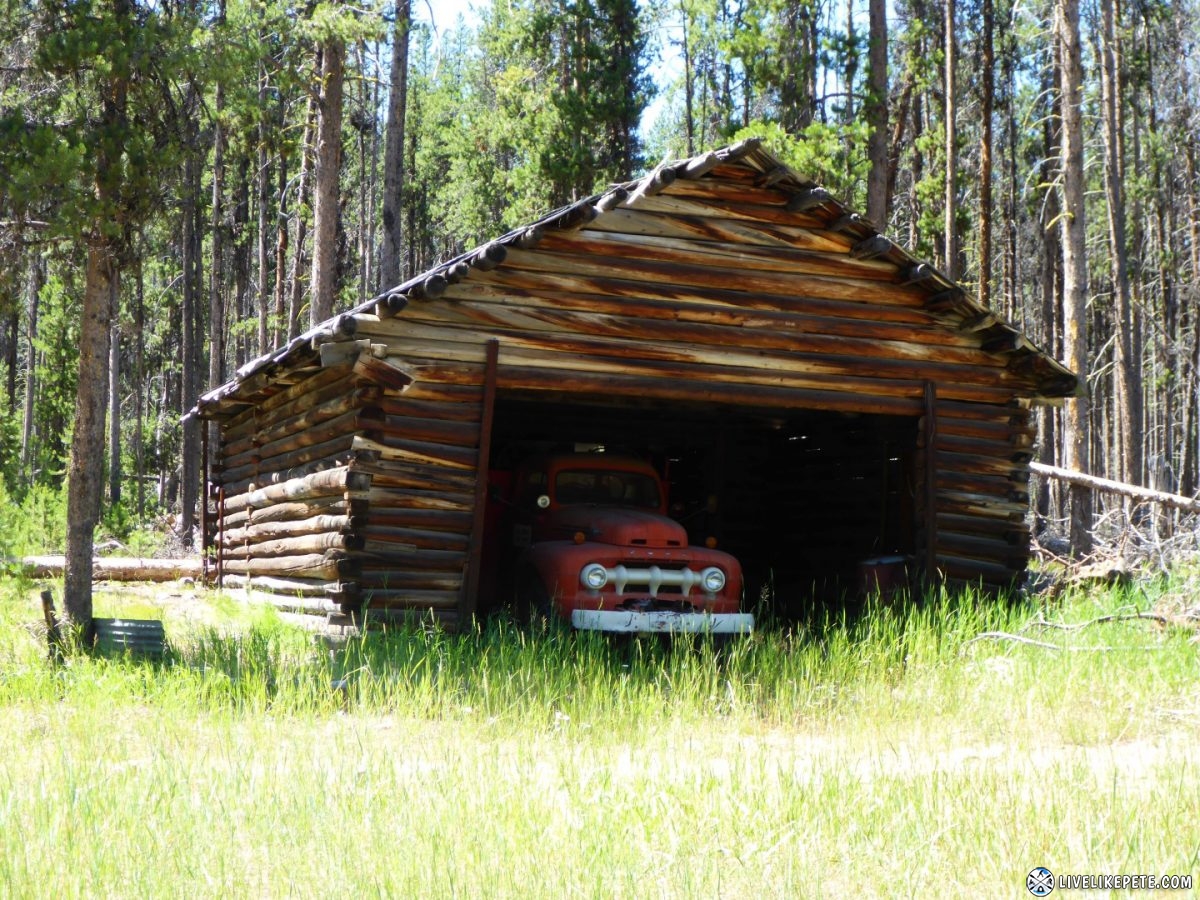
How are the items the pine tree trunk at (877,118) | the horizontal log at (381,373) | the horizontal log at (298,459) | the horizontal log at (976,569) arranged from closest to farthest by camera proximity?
1. the horizontal log at (381,373)
2. the horizontal log at (298,459)
3. the horizontal log at (976,569)
4. the pine tree trunk at (877,118)

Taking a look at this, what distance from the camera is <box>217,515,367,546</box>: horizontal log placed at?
1071 centimetres

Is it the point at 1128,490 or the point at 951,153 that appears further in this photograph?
the point at 951,153

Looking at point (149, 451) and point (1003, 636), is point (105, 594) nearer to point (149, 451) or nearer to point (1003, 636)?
point (1003, 636)

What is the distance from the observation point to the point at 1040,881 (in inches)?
175

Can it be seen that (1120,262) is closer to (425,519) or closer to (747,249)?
(747,249)

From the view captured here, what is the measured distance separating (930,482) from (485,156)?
31.3 meters

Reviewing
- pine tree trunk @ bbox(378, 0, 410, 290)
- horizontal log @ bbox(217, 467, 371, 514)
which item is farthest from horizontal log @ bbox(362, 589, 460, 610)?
pine tree trunk @ bbox(378, 0, 410, 290)

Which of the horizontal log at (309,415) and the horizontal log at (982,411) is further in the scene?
the horizontal log at (982,411)

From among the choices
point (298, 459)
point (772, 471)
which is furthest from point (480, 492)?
point (772, 471)

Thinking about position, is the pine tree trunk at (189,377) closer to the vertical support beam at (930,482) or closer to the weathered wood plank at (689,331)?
the weathered wood plank at (689,331)

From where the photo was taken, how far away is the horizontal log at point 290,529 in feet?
35.1

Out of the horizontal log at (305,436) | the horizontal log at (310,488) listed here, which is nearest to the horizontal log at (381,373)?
the horizontal log at (305,436)

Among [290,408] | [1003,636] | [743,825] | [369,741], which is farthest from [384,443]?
[743,825]

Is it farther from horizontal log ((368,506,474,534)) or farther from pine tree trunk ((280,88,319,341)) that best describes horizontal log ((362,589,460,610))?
pine tree trunk ((280,88,319,341))
